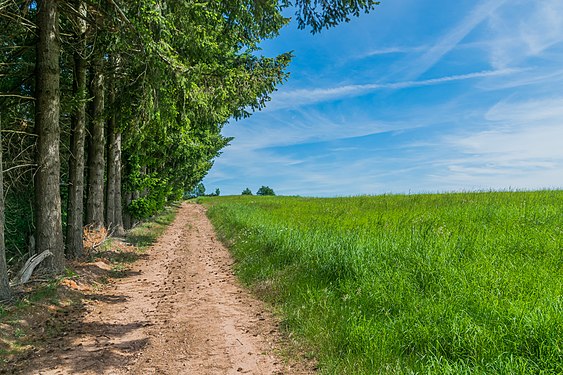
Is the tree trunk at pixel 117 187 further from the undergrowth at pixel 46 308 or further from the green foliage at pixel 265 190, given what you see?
the green foliage at pixel 265 190

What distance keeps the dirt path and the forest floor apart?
0.01 metres

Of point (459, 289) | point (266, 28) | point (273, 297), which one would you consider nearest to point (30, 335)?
point (273, 297)

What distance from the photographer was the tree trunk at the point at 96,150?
39.3 ft

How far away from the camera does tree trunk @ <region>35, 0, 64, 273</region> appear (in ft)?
27.8

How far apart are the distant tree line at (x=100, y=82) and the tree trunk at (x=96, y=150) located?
0.13 ft

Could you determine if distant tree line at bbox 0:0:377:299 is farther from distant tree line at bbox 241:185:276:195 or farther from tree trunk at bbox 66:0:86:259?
distant tree line at bbox 241:185:276:195

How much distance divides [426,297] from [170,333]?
3.91 meters

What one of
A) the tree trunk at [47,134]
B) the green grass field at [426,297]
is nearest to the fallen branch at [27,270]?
the tree trunk at [47,134]

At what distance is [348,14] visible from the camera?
437 inches

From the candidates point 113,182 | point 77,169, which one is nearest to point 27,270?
point 77,169

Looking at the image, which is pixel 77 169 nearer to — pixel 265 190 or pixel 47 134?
pixel 47 134

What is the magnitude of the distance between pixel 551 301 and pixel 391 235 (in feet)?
13.8

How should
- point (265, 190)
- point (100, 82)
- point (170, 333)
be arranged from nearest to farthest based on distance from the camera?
point (170, 333) < point (100, 82) < point (265, 190)

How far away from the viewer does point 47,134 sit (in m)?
8.56
